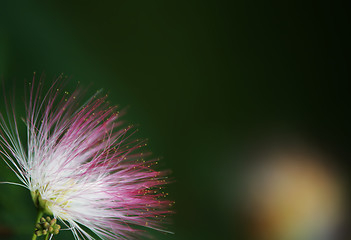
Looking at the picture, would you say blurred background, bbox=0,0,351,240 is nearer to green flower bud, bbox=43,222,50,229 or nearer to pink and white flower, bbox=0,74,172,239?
pink and white flower, bbox=0,74,172,239

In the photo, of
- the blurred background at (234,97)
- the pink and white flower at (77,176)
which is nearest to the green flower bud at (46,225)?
the pink and white flower at (77,176)

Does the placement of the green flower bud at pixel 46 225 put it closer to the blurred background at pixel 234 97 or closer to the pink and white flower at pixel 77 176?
the pink and white flower at pixel 77 176

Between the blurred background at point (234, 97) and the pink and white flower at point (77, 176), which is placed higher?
the blurred background at point (234, 97)

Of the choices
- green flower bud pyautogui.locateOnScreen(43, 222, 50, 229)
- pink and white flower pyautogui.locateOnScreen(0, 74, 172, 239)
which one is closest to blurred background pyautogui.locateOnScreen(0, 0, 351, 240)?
pink and white flower pyautogui.locateOnScreen(0, 74, 172, 239)

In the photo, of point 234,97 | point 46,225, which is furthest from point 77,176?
point 234,97

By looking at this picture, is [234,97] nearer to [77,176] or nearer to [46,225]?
[77,176]

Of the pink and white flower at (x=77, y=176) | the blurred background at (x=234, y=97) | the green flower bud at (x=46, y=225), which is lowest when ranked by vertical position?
the green flower bud at (x=46, y=225)

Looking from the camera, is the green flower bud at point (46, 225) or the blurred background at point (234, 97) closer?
the green flower bud at point (46, 225)

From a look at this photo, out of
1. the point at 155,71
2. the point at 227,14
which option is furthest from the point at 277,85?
the point at 155,71
